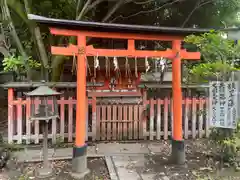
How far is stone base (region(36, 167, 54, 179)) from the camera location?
421 cm

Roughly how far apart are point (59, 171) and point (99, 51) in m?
2.58

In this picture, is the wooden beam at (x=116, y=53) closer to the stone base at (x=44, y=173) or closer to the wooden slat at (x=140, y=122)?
the wooden slat at (x=140, y=122)

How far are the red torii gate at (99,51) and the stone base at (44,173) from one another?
0.49 m

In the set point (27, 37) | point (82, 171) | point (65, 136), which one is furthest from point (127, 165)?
point (27, 37)

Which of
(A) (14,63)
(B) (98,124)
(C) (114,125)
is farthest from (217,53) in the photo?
(A) (14,63)

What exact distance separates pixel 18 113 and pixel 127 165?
3231 millimetres

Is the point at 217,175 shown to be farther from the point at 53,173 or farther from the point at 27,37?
the point at 27,37

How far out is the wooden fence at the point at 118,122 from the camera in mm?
6039

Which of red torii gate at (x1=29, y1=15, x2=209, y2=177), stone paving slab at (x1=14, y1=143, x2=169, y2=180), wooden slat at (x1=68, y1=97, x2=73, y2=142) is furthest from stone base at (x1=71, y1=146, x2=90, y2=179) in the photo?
wooden slat at (x1=68, y1=97, x2=73, y2=142)

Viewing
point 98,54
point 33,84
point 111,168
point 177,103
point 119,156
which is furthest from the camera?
point 33,84

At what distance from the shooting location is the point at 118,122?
6410 mm

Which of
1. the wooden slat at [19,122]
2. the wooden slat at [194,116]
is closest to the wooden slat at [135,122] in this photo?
the wooden slat at [194,116]

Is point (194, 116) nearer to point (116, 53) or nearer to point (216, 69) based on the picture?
point (216, 69)

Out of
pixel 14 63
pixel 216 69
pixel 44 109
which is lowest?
pixel 44 109
